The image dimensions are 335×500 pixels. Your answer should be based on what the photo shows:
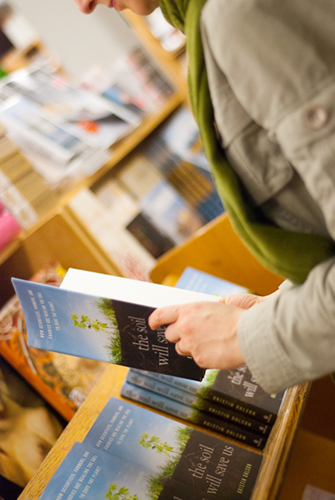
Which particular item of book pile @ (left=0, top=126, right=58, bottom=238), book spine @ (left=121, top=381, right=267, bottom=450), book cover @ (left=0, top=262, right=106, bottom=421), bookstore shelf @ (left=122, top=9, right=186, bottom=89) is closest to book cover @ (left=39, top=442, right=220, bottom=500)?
book spine @ (left=121, top=381, right=267, bottom=450)

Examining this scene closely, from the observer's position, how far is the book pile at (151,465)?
73 cm

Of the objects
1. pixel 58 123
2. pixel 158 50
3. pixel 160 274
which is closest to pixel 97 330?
pixel 160 274

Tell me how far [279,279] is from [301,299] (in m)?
0.74

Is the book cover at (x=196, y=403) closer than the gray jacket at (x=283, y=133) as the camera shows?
No

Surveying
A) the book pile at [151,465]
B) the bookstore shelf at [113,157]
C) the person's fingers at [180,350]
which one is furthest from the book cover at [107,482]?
the bookstore shelf at [113,157]

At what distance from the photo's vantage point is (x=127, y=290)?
2.36 feet

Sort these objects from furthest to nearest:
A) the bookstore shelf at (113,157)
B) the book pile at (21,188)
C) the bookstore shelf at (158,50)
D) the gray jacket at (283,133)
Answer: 1. the bookstore shelf at (158,50)
2. the book pile at (21,188)
3. the bookstore shelf at (113,157)
4. the gray jacket at (283,133)

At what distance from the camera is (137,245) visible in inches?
63.6

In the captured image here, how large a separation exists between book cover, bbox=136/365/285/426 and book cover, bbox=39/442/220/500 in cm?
19

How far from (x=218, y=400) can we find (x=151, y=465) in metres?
0.19

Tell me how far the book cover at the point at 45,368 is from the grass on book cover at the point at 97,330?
1.49ft

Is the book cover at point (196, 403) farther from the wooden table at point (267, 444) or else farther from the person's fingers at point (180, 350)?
the person's fingers at point (180, 350)

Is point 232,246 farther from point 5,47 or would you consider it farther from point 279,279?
point 5,47

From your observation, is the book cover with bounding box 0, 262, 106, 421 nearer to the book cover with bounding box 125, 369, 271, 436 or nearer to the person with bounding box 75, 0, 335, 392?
the book cover with bounding box 125, 369, 271, 436
